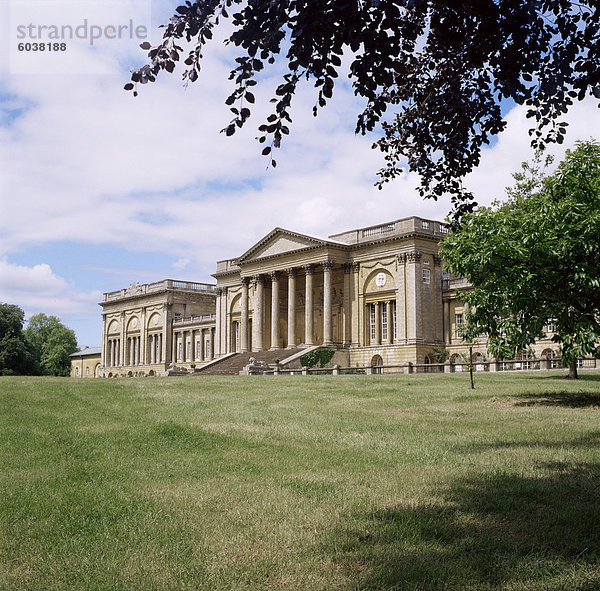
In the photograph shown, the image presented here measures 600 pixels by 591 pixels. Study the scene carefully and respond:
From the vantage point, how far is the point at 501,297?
19.5m

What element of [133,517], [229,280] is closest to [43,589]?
[133,517]

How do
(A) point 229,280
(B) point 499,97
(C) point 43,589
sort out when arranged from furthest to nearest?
1. (A) point 229,280
2. (B) point 499,97
3. (C) point 43,589

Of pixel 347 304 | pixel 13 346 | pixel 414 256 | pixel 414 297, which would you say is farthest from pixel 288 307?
pixel 13 346

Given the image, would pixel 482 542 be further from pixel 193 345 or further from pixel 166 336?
pixel 166 336

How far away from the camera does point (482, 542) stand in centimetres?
630

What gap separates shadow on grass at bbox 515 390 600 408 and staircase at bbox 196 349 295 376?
37682 mm

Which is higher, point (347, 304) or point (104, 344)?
point (347, 304)

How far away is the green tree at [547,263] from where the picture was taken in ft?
60.3

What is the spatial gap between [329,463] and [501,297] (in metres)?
11.1

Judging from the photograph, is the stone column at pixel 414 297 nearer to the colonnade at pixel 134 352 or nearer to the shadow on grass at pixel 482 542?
the colonnade at pixel 134 352

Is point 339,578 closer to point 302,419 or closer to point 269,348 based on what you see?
point 302,419

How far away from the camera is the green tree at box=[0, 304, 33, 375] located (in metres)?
74.1

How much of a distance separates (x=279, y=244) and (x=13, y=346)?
34.1 meters

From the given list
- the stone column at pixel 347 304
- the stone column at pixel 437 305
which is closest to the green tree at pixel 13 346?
the stone column at pixel 347 304
